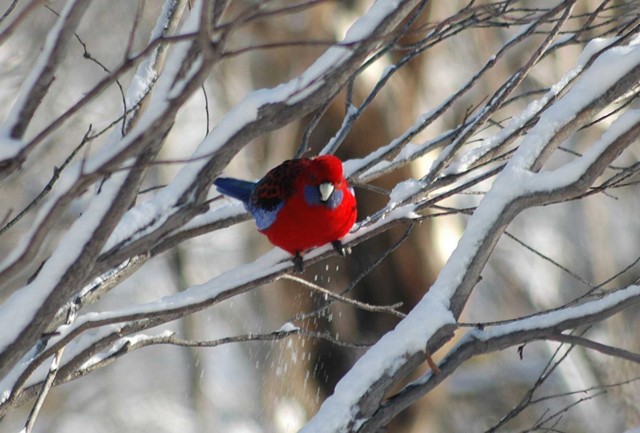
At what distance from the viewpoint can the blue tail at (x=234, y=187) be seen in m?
2.83

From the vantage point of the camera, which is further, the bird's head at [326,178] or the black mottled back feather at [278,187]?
the black mottled back feather at [278,187]

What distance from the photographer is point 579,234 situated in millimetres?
11234

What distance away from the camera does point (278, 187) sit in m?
2.79

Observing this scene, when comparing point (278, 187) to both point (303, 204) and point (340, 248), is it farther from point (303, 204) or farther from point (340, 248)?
point (340, 248)

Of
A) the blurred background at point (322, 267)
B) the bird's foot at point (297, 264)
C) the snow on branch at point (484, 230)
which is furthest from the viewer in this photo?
the blurred background at point (322, 267)

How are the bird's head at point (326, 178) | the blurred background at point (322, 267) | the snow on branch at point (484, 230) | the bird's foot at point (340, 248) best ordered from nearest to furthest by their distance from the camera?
1. the snow on branch at point (484, 230)
2. the bird's foot at point (340, 248)
3. the bird's head at point (326, 178)
4. the blurred background at point (322, 267)

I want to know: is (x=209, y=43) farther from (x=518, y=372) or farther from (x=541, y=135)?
(x=518, y=372)

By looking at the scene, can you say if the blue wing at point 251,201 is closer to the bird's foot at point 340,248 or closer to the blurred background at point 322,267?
the bird's foot at point 340,248

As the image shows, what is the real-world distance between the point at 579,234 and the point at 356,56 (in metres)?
10.3

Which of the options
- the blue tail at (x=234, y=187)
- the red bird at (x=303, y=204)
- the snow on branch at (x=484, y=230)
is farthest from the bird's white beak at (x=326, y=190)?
the snow on branch at (x=484, y=230)

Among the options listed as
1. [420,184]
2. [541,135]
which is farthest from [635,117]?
[420,184]

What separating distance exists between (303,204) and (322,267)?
3.82 m

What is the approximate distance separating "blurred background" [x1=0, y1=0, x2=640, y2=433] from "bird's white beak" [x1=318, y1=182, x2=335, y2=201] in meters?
2.27

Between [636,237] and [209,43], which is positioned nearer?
[209,43]
